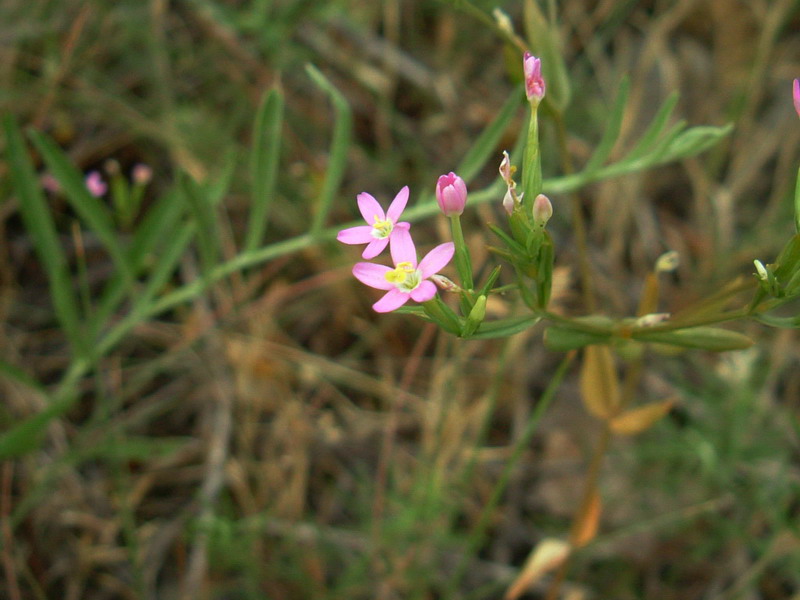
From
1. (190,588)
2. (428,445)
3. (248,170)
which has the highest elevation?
(248,170)

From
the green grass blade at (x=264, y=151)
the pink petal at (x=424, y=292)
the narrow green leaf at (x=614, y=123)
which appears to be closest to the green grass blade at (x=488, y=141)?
the narrow green leaf at (x=614, y=123)

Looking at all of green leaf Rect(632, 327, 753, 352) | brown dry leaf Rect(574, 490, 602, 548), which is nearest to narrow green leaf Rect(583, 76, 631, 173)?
green leaf Rect(632, 327, 753, 352)

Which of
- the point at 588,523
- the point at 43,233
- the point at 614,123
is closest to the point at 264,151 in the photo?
the point at 43,233

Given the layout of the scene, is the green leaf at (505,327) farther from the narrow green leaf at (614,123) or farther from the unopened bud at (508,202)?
the narrow green leaf at (614,123)

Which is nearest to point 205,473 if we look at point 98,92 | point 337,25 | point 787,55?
point 98,92

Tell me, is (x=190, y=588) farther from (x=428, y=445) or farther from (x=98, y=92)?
(x=98, y=92)

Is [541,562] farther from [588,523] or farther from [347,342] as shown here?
[347,342]
